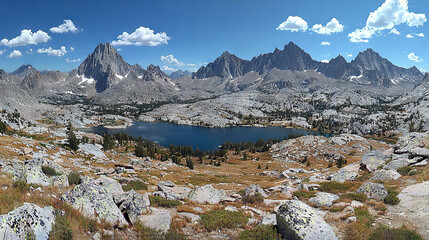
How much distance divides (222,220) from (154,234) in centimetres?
451

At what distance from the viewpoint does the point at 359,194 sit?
62.0 feet

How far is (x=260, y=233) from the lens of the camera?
11.8 m

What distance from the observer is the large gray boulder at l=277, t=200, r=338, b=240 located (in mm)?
10516

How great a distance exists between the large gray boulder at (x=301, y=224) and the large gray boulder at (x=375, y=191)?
10.8 meters

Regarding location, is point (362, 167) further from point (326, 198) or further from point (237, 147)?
point (237, 147)

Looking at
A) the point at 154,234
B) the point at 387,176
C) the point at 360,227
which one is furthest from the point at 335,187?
the point at 154,234

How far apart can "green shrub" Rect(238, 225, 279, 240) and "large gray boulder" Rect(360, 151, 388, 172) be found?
107 ft

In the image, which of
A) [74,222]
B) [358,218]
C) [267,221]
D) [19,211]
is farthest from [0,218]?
[358,218]

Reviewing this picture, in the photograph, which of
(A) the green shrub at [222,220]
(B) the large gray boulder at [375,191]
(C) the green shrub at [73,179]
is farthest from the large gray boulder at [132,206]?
(B) the large gray boulder at [375,191]

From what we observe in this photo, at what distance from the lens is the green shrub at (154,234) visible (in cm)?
1114

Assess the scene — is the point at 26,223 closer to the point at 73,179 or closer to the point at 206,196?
the point at 73,179

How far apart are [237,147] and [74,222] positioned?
160338 millimetres

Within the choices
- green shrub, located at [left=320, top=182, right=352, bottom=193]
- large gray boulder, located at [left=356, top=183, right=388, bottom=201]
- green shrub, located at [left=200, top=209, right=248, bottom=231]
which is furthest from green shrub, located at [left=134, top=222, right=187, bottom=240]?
green shrub, located at [left=320, top=182, right=352, bottom=193]

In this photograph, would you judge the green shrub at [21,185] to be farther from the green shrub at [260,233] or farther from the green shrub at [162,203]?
the green shrub at [260,233]
